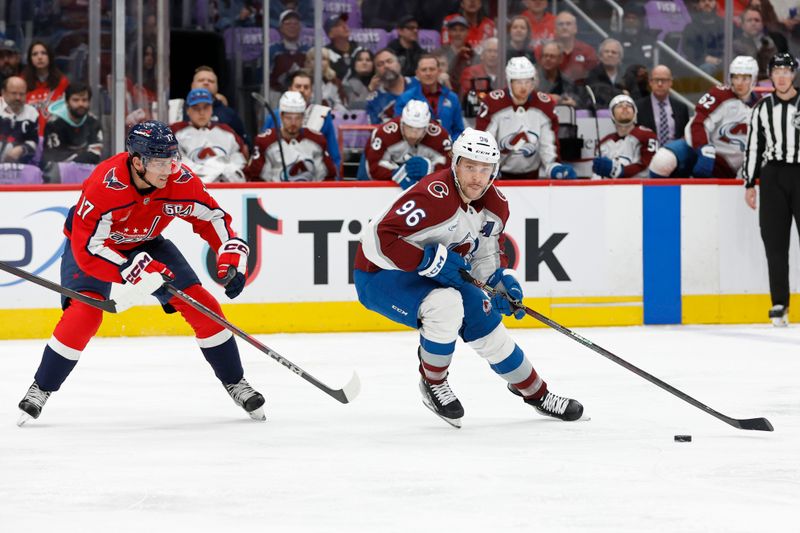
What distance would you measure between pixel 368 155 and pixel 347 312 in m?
0.87

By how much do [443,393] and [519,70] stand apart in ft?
11.3

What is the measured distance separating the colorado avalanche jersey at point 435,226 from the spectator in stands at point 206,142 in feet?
9.70

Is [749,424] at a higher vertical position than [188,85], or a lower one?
lower

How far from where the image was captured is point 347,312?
7.17 metres

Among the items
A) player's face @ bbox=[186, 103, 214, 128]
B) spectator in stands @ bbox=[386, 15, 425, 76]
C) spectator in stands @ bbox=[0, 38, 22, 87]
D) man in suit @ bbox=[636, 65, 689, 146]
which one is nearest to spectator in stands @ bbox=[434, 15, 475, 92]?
spectator in stands @ bbox=[386, 15, 425, 76]

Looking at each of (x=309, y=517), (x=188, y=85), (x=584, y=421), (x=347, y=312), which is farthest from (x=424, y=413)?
(x=188, y=85)

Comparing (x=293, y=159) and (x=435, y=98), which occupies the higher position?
(x=435, y=98)

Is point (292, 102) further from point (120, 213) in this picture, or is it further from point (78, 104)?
point (120, 213)

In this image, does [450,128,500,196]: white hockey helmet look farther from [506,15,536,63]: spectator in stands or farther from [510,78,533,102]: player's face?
[506,15,536,63]: spectator in stands

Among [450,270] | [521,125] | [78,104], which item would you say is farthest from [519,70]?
[450,270]

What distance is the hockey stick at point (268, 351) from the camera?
4398 mm

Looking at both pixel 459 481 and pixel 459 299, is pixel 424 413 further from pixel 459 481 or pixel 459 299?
pixel 459 481

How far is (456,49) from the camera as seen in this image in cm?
865

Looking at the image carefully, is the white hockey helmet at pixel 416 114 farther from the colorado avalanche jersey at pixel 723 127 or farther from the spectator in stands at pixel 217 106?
the colorado avalanche jersey at pixel 723 127
